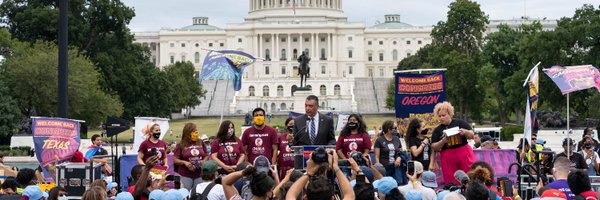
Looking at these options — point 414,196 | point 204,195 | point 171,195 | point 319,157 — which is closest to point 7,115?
point 204,195

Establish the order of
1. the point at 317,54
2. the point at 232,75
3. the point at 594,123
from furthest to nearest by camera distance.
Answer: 1. the point at 317,54
2. the point at 594,123
3. the point at 232,75

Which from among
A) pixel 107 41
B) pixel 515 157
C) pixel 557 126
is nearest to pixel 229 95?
pixel 107 41

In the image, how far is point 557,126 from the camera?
47.7m

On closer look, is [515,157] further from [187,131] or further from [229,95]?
[229,95]

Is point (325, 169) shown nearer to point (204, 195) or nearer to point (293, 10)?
point (204, 195)

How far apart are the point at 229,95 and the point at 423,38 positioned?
38767mm

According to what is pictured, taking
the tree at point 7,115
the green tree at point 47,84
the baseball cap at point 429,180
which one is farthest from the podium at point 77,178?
the green tree at point 47,84

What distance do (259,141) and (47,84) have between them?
1633 inches

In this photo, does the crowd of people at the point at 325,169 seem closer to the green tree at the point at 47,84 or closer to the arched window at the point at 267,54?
the green tree at the point at 47,84

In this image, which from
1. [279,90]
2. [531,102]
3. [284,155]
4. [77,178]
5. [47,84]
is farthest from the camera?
[279,90]

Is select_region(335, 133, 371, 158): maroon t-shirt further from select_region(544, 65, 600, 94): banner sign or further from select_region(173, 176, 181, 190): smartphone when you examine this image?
select_region(544, 65, 600, 94): banner sign

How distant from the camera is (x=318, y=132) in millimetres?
14109

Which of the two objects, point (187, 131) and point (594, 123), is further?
point (594, 123)

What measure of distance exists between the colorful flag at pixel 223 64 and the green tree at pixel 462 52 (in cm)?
4255
